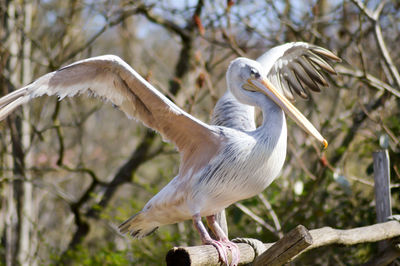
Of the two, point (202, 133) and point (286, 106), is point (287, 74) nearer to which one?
point (286, 106)

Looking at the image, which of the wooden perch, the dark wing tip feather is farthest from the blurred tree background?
the wooden perch

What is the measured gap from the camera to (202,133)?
2998 millimetres

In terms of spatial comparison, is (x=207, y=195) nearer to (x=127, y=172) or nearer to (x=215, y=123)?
(x=215, y=123)

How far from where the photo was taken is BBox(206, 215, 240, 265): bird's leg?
9.15 feet

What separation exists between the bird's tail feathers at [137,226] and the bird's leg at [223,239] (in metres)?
0.37

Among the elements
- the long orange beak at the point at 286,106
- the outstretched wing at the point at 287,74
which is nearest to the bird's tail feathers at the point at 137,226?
the outstretched wing at the point at 287,74

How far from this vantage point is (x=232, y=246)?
2.83m

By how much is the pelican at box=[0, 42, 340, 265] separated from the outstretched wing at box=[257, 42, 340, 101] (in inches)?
25.2

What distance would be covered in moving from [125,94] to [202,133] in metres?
0.47

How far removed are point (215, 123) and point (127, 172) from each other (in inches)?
102

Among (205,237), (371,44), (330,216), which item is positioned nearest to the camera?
(205,237)

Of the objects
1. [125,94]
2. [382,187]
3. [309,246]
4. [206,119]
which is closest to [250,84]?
[125,94]

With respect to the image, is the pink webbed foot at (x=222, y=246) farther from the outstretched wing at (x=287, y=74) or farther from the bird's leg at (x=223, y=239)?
the outstretched wing at (x=287, y=74)

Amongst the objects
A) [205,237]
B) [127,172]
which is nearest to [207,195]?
[205,237]
